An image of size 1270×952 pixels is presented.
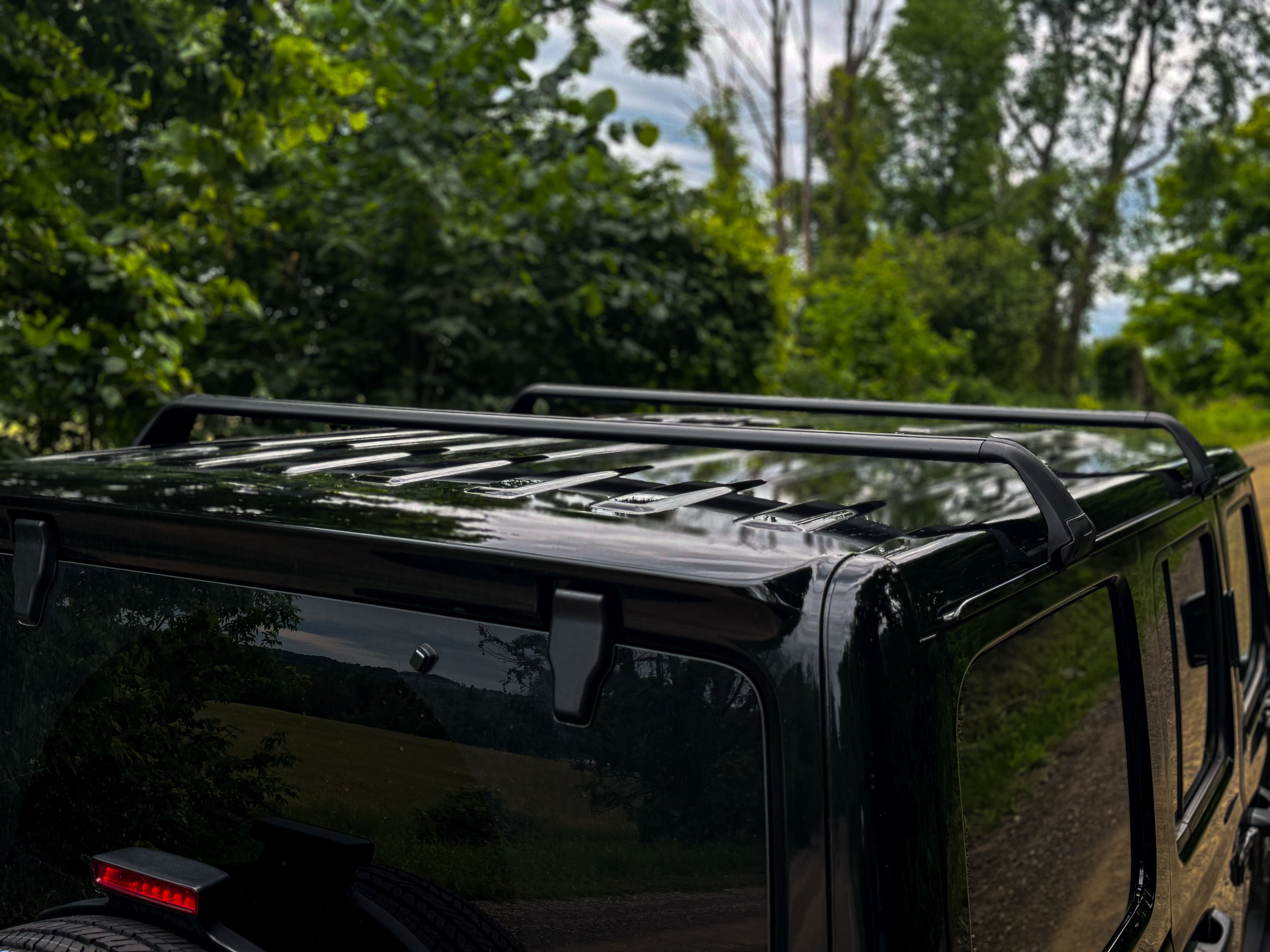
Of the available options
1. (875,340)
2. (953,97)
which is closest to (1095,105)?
(953,97)

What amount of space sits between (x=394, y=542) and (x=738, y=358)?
7.86 m

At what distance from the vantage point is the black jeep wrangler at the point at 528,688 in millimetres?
1146

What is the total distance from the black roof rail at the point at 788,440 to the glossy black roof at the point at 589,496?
66 millimetres

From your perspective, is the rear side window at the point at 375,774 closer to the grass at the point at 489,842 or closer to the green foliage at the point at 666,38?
the grass at the point at 489,842

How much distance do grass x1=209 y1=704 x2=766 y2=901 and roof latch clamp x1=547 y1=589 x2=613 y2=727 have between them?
3.2 inches

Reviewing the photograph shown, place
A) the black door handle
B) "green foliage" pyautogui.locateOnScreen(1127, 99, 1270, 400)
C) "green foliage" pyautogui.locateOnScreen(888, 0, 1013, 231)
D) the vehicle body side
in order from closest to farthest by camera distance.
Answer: the vehicle body side < the black door handle < "green foliage" pyautogui.locateOnScreen(1127, 99, 1270, 400) < "green foliage" pyautogui.locateOnScreen(888, 0, 1013, 231)

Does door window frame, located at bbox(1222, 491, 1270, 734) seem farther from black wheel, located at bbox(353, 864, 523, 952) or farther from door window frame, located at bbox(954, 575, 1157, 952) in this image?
black wheel, located at bbox(353, 864, 523, 952)

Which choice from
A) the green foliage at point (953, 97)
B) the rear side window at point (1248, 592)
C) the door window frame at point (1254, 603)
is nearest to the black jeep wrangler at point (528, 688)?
the door window frame at point (1254, 603)

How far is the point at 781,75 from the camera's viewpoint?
26094 millimetres

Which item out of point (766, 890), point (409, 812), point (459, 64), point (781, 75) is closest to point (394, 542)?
point (409, 812)

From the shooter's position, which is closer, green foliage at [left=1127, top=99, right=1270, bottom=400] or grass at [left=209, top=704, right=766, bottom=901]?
grass at [left=209, top=704, right=766, bottom=901]

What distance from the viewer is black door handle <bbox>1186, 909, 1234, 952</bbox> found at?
2.15 meters

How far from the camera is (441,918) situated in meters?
1.32

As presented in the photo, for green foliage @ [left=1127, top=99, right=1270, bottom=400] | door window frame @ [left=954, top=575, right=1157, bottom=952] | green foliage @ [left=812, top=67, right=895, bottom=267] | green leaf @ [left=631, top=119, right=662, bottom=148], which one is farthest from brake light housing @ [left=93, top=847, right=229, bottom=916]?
green foliage @ [left=1127, top=99, right=1270, bottom=400]
